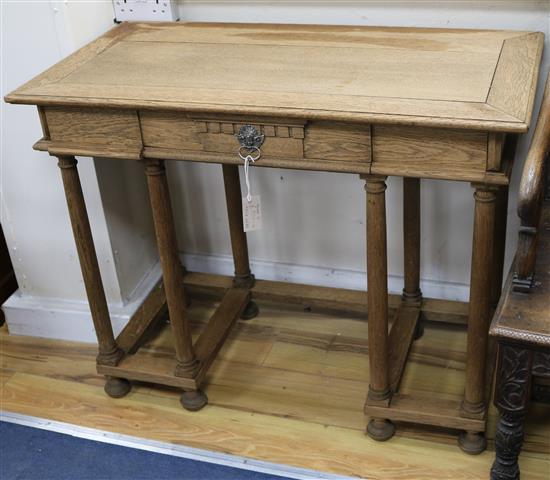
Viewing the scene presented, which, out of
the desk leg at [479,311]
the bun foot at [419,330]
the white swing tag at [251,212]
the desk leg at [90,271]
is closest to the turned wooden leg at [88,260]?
the desk leg at [90,271]

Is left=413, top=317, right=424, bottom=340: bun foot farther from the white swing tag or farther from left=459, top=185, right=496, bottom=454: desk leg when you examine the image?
the white swing tag

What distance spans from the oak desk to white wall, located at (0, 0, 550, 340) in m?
0.09

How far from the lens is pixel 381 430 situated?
6.37 feet

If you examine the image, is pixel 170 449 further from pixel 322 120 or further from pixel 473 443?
pixel 322 120

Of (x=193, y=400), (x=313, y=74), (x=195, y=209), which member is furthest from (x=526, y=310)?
(x=195, y=209)

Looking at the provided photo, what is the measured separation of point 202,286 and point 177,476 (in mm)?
655

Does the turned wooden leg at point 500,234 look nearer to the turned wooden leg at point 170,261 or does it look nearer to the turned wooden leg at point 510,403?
the turned wooden leg at point 510,403

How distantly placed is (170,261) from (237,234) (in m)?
0.43

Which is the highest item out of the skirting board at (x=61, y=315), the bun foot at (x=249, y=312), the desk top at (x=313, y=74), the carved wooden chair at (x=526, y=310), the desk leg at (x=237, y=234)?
the desk top at (x=313, y=74)

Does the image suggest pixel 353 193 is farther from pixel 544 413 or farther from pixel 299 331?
pixel 544 413

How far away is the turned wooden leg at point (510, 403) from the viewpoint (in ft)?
4.91

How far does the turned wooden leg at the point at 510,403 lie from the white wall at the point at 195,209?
67 centimetres

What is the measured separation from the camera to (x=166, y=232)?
1876 mm

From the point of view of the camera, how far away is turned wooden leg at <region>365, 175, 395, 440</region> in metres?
1.66
